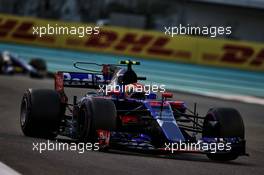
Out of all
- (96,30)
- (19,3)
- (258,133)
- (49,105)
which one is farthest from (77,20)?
(49,105)

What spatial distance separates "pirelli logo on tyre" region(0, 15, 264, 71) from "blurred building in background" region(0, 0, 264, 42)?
23.5 feet

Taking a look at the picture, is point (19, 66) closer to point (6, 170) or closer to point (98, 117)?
point (98, 117)

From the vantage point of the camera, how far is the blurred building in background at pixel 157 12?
35375 millimetres

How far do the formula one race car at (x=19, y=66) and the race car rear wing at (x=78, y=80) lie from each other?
1170 cm

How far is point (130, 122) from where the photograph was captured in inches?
416

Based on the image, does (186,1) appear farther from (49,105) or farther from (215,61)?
(49,105)

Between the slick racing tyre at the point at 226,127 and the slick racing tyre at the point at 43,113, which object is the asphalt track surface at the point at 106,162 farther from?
the slick racing tyre at the point at 43,113

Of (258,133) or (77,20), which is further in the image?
(77,20)

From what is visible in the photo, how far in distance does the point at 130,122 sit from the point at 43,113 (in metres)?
1.12

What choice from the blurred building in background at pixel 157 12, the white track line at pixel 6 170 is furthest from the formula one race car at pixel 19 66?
the white track line at pixel 6 170

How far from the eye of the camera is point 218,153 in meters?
9.92

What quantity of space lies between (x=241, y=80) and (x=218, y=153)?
50.8ft

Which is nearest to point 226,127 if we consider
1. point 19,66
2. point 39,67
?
point 39,67

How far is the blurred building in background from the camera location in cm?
3538
